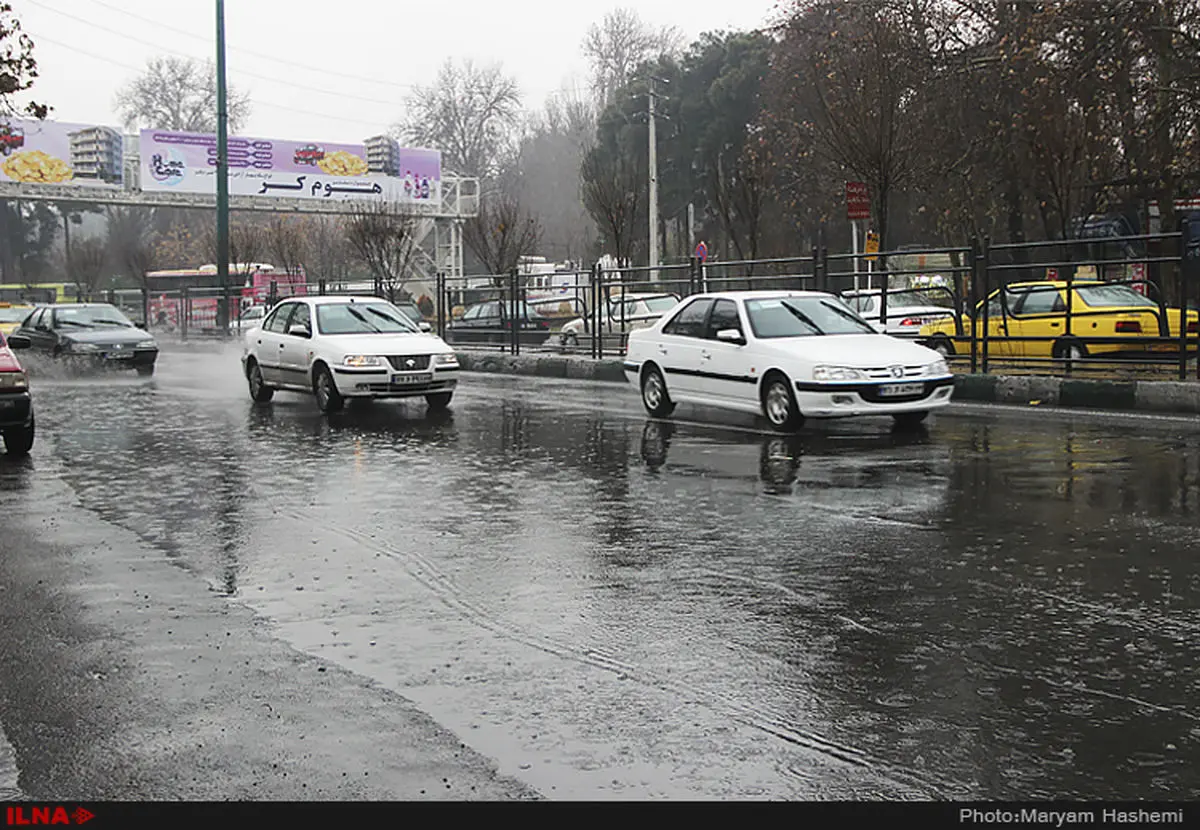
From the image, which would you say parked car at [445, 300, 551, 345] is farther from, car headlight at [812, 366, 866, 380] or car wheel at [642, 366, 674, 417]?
car headlight at [812, 366, 866, 380]

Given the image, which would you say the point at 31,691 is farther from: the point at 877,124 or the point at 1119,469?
the point at 877,124

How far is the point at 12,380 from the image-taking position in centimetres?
1329

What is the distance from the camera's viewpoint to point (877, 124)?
1006 inches

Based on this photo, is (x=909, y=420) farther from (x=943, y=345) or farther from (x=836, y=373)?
(x=943, y=345)

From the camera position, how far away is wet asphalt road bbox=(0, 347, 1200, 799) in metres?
4.64

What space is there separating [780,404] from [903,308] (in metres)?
10.2

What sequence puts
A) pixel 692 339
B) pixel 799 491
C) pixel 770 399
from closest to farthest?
pixel 799 491 < pixel 770 399 < pixel 692 339

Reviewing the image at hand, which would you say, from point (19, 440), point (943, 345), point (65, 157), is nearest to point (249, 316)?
point (65, 157)

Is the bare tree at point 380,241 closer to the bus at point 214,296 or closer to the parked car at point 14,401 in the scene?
the bus at point 214,296

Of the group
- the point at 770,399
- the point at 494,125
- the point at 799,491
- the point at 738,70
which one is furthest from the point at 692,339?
the point at 494,125

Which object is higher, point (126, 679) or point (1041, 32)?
point (1041, 32)

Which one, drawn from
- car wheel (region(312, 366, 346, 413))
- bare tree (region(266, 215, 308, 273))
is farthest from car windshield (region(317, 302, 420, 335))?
bare tree (region(266, 215, 308, 273))

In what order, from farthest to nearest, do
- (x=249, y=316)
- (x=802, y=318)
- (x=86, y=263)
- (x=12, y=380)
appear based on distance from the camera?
(x=86, y=263) → (x=249, y=316) → (x=802, y=318) → (x=12, y=380)

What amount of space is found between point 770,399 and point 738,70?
5139 centimetres
